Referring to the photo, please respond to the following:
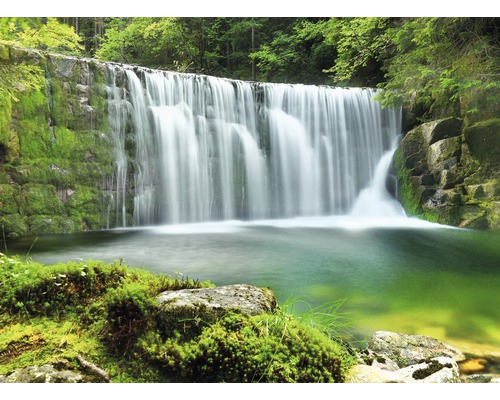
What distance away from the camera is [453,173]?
7.89 metres

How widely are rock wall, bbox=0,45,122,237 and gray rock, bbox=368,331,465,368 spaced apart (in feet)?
20.0

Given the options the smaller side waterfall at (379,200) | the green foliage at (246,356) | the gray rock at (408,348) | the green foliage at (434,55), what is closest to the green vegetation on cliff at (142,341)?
the green foliage at (246,356)

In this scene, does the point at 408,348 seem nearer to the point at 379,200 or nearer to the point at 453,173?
the point at 453,173

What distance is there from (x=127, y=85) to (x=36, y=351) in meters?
7.41

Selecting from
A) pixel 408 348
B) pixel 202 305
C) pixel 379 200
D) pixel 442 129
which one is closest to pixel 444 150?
pixel 442 129

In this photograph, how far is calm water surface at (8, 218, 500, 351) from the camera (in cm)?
281

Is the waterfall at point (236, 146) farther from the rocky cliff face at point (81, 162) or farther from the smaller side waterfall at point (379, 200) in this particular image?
the rocky cliff face at point (81, 162)

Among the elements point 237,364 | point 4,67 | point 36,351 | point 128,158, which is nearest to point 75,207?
point 128,158

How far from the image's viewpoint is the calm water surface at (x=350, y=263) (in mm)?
2809

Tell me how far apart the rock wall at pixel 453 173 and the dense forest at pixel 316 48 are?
1.67 ft

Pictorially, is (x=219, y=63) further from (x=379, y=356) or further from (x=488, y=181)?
(x=379, y=356)

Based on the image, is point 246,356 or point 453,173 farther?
point 453,173

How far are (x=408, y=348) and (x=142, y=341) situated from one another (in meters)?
1.61

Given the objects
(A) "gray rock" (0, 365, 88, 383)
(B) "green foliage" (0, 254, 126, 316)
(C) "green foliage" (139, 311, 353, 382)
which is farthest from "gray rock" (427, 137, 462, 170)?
(A) "gray rock" (0, 365, 88, 383)
